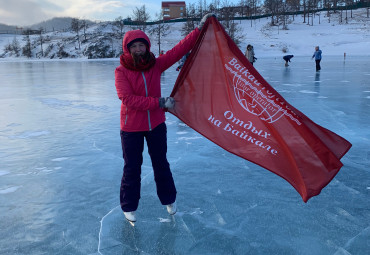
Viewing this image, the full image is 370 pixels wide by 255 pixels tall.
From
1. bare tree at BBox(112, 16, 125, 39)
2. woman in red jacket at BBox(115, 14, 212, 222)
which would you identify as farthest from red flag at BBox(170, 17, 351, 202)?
bare tree at BBox(112, 16, 125, 39)

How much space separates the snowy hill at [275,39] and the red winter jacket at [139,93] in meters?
45.8

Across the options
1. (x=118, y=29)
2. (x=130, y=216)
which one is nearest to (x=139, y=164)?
(x=130, y=216)

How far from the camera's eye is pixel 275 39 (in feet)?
190

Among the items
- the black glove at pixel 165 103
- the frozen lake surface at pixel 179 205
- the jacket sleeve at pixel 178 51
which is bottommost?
the frozen lake surface at pixel 179 205

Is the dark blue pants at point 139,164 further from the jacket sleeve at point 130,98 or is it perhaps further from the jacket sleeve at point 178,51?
the jacket sleeve at point 178,51

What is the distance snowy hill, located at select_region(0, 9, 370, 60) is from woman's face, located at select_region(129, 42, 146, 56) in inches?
1809

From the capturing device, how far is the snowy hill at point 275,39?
51062 mm

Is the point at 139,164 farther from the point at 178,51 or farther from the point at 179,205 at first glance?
→ the point at 178,51

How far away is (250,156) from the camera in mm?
2812

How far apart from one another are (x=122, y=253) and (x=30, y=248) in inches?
28.7

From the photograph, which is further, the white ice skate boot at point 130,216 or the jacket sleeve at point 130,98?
the white ice skate boot at point 130,216

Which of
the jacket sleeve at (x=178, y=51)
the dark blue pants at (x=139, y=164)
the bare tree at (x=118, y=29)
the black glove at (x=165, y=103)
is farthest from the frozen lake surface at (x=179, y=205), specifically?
the bare tree at (x=118, y=29)

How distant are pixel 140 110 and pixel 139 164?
0.50 m

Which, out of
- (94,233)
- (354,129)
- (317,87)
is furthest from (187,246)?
(317,87)
